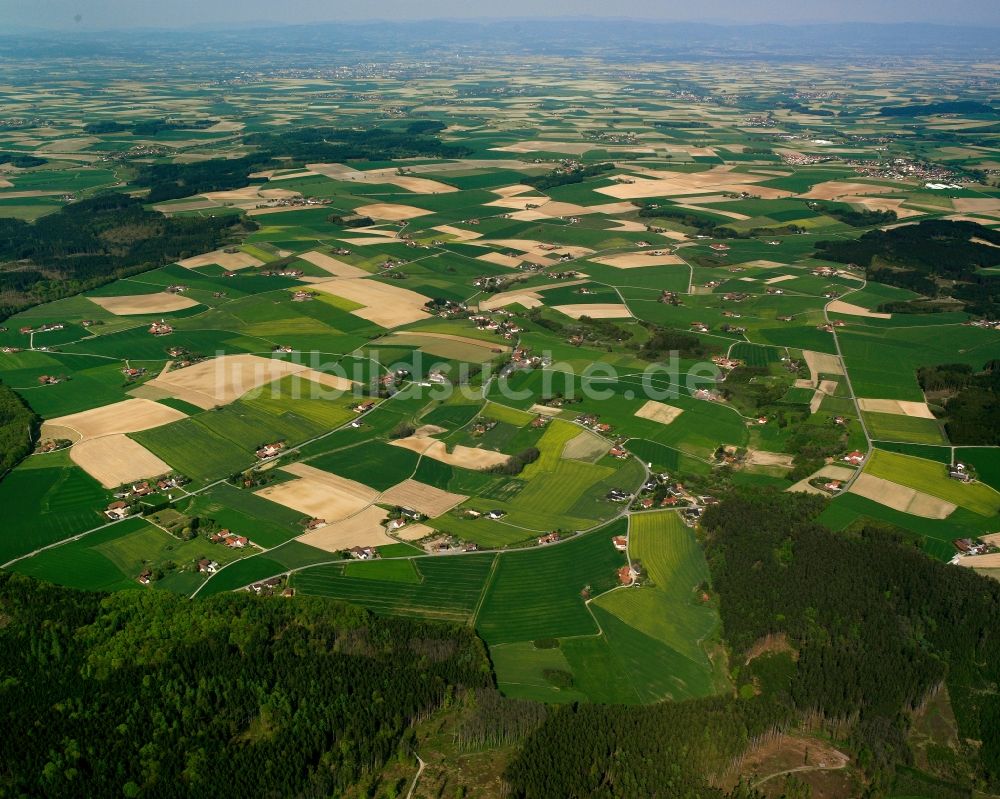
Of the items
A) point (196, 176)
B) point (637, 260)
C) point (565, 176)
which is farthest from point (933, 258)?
point (196, 176)

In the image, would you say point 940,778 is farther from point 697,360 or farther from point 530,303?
point 530,303

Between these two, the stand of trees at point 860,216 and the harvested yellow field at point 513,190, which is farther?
the harvested yellow field at point 513,190

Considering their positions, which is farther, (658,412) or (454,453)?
(658,412)

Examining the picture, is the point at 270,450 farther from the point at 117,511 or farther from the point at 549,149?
the point at 549,149

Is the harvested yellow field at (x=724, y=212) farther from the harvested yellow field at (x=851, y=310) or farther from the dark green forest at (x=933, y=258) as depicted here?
the harvested yellow field at (x=851, y=310)

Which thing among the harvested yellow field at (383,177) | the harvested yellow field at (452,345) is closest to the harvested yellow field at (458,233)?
the harvested yellow field at (383,177)
